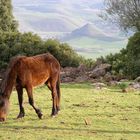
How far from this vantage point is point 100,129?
11727 mm

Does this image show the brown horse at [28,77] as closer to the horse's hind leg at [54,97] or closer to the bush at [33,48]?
the horse's hind leg at [54,97]

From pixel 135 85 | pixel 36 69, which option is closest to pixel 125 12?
pixel 135 85

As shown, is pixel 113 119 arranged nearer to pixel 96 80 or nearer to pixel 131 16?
pixel 96 80

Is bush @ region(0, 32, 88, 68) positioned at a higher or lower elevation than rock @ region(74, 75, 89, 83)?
higher

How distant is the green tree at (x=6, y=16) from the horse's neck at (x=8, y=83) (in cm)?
2888

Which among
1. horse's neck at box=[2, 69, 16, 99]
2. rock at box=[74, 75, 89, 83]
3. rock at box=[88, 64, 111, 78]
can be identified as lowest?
rock at box=[74, 75, 89, 83]

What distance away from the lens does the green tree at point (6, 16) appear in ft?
135

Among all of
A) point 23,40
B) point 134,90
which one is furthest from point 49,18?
point 134,90

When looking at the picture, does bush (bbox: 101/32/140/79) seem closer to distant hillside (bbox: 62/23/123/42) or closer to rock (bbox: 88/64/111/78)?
rock (bbox: 88/64/111/78)

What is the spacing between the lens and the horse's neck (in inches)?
478

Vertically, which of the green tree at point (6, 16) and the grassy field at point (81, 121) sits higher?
the green tree at point (6, 16)

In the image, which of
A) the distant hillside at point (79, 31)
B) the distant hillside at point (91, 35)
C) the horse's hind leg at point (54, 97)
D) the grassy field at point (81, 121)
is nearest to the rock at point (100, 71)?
the grassy field at point (81, 121)

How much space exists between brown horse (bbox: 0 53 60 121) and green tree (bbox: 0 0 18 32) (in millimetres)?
27870

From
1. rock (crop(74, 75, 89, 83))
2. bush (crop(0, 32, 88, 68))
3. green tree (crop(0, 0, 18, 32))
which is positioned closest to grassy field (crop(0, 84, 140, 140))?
rock (crop(74, 75, 89, 83))
